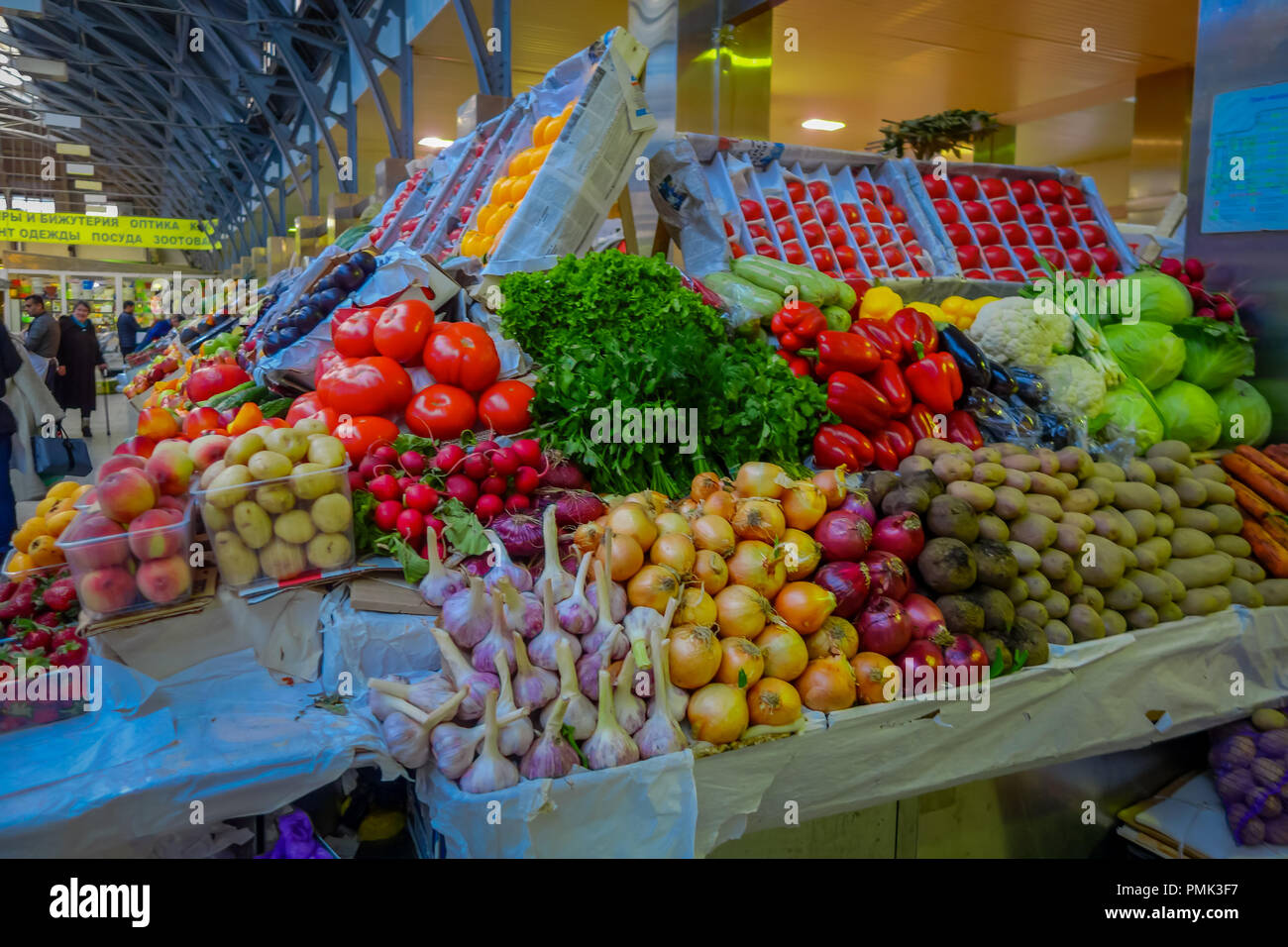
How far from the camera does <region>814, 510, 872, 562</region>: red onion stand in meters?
2.30

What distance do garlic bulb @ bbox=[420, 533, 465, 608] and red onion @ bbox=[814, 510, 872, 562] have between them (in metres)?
0.97

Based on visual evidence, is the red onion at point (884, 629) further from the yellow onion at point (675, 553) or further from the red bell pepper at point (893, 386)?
the red bell pepper at point (893, 386)

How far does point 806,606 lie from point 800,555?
0.16 meters

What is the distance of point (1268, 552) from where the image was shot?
301 cm

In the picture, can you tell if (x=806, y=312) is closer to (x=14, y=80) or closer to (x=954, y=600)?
(x=954, y=600)

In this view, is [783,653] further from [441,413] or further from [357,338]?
[357,338]

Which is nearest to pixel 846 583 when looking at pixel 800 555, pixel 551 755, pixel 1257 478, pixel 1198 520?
pixel 800 555

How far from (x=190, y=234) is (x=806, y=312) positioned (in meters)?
24.2

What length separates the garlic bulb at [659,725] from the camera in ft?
6.17

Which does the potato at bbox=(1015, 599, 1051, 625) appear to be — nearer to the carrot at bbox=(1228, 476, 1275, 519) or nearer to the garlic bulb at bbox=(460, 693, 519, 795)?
the carrot at bbox=(1228, 476, 1275, 519)

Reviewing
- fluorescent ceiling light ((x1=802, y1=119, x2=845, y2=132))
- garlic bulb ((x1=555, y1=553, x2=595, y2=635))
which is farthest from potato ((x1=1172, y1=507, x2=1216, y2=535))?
fluorescent ceiling light ((x1=802, y1=119, x2=845, y2=132))

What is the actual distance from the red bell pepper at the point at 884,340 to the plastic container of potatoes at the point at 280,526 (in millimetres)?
1987

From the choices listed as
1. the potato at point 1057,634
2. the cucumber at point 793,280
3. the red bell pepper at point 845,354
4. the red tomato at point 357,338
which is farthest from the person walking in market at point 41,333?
the potato at point 1057,634
